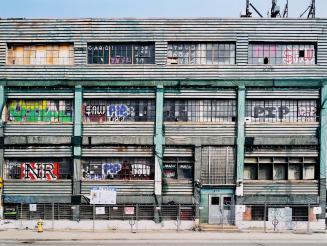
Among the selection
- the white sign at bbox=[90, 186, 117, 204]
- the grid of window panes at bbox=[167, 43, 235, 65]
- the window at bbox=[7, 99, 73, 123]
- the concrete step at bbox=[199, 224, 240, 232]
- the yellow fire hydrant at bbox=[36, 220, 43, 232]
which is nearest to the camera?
the yellow fire hydrant at bbox=[36, 220, 43, 232]

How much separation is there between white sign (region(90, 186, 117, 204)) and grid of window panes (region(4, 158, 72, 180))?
2.17m

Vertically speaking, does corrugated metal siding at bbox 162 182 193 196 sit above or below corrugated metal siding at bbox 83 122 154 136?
below

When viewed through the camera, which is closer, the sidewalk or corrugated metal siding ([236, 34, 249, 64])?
the sidewalk

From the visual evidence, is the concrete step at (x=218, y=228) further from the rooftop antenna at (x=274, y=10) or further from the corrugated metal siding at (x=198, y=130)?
the rooftop antenna at (x=274, y=10)

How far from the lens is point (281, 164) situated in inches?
1519

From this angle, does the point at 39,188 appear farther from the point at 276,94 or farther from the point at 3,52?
the point at 276,94

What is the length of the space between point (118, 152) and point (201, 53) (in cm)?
930

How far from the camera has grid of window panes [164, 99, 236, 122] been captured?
3841 cm

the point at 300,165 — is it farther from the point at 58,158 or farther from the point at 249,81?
the point at 58,158

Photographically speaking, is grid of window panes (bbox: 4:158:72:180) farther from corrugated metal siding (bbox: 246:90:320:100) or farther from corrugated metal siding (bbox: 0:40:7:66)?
corrugated metal siding (bbox: 246:90:320:100)

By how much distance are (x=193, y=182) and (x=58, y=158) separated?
32.4 feet

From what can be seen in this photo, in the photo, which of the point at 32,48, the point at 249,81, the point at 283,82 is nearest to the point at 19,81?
the point at 32,48

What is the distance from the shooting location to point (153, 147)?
38.1 metres

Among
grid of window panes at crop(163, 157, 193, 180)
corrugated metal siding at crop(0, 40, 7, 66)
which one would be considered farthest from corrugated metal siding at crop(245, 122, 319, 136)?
corrugated metal siding at crop(0, 40, 7, 66)
